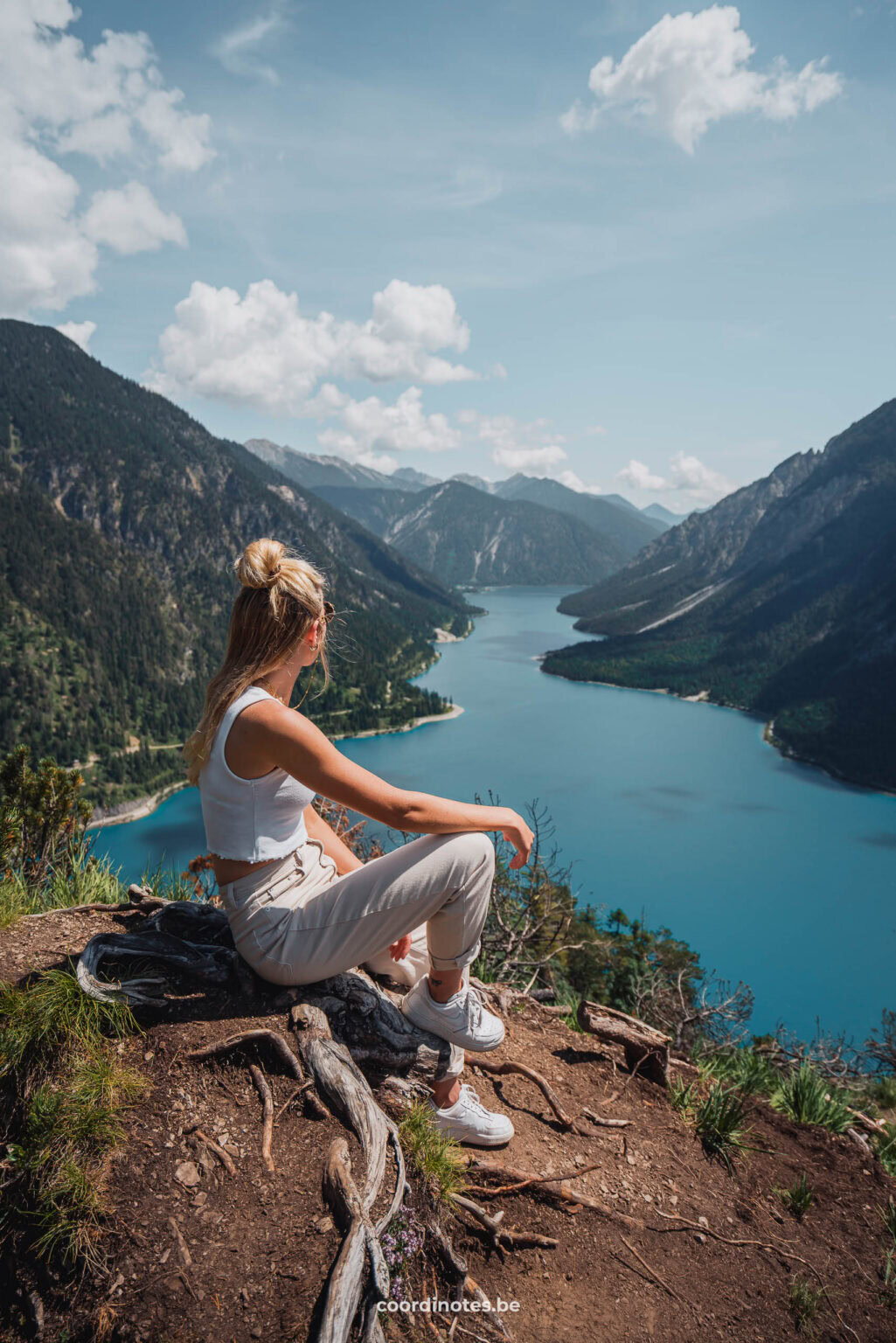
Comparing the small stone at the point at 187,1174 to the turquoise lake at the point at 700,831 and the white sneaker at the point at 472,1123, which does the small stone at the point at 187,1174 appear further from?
the turquoise lake at the point at 700,831

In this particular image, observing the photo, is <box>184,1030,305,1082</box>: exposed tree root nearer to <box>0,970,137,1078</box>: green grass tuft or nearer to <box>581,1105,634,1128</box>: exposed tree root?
<box>0,970,137,1078</box>: green grass tuft

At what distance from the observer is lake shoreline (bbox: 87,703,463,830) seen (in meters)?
72.8

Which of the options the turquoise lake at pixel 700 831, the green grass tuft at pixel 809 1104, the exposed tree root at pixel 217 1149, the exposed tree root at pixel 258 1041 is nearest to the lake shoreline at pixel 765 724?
the turquoise lake at pixel 700 831

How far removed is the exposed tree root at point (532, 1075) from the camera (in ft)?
11.3

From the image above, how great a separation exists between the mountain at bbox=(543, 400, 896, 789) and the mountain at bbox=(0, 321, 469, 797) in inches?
1917

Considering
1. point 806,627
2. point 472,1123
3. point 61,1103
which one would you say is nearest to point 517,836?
point 472,1123

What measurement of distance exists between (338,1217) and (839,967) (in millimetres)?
48750

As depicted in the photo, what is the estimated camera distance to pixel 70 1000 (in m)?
2.86

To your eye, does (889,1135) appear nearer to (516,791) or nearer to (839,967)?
(839,967)

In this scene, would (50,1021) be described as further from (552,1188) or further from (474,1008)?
(552,1188)

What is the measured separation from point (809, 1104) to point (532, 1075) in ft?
7.50

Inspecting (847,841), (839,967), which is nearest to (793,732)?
(847,841)

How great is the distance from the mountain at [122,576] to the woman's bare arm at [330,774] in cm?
5732

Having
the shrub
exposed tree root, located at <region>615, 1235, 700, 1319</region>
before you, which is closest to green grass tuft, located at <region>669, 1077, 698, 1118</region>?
exposed tree root, located at <region>615, 1235, 700, 1319</region>
